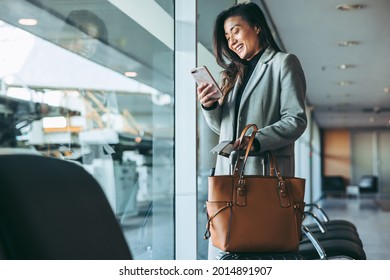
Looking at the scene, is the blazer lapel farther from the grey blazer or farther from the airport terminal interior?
the airport terminal interior

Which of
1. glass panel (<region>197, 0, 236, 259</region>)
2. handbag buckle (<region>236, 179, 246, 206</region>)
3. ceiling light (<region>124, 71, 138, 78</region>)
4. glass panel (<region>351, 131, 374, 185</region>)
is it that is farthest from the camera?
glass panel (<region>351, 131, 374, 185</region>)

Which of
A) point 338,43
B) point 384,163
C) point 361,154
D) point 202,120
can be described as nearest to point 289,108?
point 202,120

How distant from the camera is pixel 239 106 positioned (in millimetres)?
2459

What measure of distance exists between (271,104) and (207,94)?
0.82ft

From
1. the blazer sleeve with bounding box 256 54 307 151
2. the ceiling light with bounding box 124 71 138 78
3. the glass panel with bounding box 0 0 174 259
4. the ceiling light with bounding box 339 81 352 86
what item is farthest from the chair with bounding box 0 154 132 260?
the ceiling light with bounding box 339 81 352 86

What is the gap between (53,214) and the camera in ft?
2.63

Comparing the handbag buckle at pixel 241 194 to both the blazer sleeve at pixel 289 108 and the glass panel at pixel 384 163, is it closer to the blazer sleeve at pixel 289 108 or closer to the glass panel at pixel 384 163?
the blazer sleeve at pixel 289 108

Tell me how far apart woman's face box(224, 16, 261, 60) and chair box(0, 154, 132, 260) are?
1667 mm

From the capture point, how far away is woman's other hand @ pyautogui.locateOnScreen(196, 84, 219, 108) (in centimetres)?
239

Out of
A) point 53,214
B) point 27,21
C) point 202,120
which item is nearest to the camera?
point 53,214

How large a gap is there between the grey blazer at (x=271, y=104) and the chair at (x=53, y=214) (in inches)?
60.7

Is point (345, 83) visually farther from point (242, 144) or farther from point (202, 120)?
point (242, 144)

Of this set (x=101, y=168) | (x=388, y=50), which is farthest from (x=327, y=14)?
(x=101, y=168)

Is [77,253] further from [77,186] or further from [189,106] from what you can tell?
[189,106]
